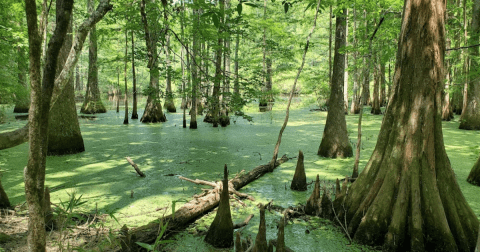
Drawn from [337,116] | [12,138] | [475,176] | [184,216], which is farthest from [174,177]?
[475,176]

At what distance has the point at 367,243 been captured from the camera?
3242mm

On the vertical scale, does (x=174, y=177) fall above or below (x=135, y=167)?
below

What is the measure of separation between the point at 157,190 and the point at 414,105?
156 inches

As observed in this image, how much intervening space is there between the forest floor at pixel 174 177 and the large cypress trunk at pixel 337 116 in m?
0.27

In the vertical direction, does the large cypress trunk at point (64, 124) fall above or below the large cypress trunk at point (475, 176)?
above

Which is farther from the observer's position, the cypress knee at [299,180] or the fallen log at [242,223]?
the cypress knee at [299,180]

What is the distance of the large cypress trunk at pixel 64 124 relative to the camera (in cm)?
705

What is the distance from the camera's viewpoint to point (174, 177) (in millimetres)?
5750

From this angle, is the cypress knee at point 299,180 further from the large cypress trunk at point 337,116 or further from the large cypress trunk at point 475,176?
the large cypress trunk at point 475,176

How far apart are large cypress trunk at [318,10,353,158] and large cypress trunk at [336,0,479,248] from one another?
346 centimetres

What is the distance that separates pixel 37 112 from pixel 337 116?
6.24 metres

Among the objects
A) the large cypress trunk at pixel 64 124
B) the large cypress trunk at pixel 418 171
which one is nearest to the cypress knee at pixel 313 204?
the large cypress trunk at pixel 418 171

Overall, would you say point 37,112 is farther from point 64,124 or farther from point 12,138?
point 64,124

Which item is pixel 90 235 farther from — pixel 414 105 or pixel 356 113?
pixel 356 113
